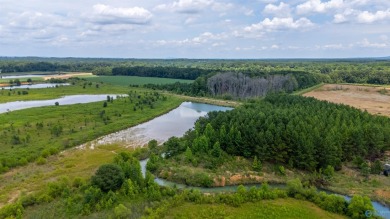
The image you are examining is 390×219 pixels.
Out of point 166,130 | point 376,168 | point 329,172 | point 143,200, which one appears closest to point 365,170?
point 376,168

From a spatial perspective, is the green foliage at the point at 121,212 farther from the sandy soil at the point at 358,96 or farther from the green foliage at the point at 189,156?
the sandy soil at the point at 358,96

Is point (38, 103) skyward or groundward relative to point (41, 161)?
skyward

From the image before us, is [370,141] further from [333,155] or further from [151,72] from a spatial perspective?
[151,72]

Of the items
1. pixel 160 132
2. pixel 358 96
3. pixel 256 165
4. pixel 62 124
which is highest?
pixel 358 96

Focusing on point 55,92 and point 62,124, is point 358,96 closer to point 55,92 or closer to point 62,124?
point 62,124

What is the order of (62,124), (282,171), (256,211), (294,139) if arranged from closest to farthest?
1. (256,211)
2. (282,171)
3. (294,139)
4. (62,124)
